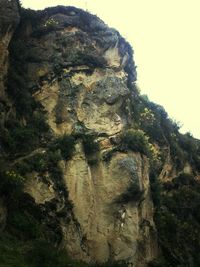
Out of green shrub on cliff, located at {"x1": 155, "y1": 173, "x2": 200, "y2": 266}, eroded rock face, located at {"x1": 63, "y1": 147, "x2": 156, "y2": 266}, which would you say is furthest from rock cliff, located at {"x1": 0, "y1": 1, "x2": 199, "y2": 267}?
green shrub on cliff, located at {"x1": 155, "y1": 173, "x2": 200, "y2": 266}

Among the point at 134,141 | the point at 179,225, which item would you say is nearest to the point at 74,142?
the point at 134,141

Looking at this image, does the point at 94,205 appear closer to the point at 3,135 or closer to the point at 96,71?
the point at 3,135

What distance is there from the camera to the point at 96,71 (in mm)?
31750

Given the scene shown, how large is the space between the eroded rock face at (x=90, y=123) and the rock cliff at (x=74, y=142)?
0.20 feet

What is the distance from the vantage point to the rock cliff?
24.2 m

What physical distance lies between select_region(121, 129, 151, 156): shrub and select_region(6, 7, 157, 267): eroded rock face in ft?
1.60

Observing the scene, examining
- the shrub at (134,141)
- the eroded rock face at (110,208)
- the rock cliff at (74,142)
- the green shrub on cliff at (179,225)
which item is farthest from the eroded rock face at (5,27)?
the green shrub on cliff at (179,225)

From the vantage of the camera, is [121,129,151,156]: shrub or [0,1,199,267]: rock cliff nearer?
[0,1,199,267]: rock cliff

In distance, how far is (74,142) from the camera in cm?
2717

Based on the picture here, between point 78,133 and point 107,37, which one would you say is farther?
point 107,37

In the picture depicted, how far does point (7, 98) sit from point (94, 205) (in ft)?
27.5

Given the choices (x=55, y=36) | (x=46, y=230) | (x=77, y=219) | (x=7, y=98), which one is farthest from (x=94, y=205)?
(x=55, y=36)

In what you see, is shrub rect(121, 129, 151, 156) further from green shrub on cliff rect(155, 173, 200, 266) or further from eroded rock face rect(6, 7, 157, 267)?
green shrub on cliff rect(155, 173, 200, 266)

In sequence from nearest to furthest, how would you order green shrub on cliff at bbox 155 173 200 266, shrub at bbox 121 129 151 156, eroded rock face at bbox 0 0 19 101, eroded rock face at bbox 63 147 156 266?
eroded rock face at bbox 63 147 156 266 < eroded rock face at bbox 0 0 19 101 < shrub at bbox 121 129 151 156 < green shrub on cliff at bbox 155 173 200 266
